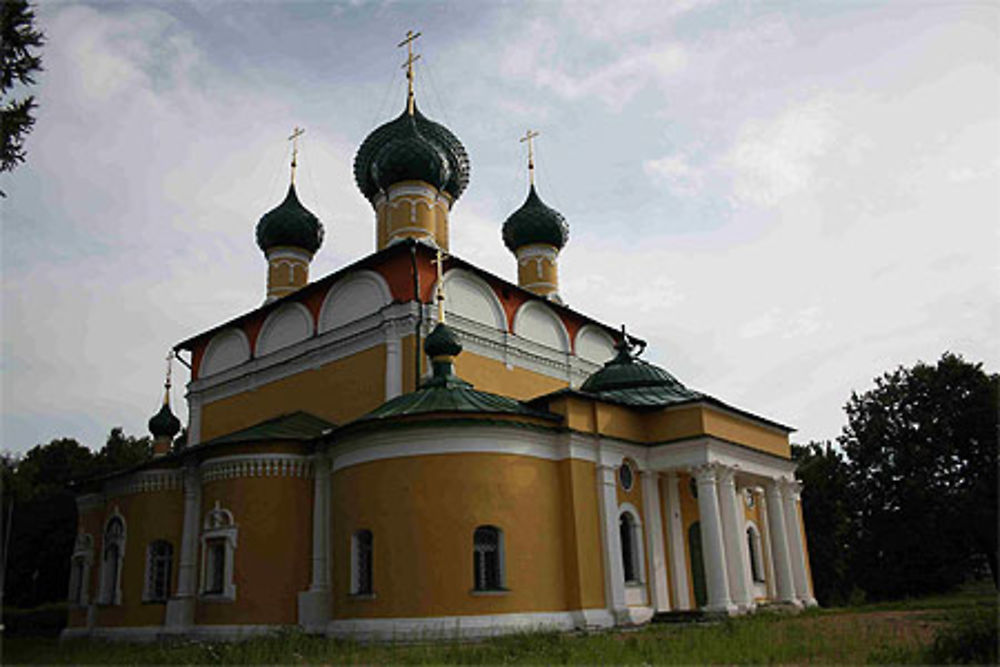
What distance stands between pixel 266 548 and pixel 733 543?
7.53m

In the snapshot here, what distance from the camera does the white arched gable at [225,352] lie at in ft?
60.4

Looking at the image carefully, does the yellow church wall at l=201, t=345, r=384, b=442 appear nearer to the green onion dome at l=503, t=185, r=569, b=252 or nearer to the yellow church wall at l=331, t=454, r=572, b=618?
the yellow church wall at l=331, t=454, r=572, b=618

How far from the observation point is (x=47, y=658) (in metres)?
11.6

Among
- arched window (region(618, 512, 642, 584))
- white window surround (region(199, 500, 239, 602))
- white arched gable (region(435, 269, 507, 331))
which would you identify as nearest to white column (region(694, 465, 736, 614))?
arched window (region(618, 512, 642, 584))

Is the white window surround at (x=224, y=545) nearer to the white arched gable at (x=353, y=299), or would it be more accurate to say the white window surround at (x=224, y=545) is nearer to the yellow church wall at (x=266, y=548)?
the yellow church wall at (x=266, y=548)

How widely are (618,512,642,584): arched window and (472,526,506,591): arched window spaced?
2498 millimetres

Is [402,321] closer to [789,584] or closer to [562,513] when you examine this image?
[562,513]

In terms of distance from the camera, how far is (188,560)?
14.5 m

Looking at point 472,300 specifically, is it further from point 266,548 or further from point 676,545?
point 266,548

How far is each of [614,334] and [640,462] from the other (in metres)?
6.74

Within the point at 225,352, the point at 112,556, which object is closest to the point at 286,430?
the point at 112,556

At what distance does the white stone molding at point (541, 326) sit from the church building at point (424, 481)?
0.17ft

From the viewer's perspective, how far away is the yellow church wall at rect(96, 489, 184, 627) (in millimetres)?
14891

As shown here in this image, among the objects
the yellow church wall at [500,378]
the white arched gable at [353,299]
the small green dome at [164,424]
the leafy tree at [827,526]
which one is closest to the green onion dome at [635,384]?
the yellow church wall at [500,378]
